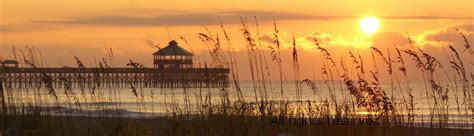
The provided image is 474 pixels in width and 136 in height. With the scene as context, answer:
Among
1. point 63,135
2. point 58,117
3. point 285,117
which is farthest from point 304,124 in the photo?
point 58,117

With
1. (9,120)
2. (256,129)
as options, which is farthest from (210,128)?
(9,120)

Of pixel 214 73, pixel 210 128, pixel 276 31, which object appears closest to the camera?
pixel 210 128

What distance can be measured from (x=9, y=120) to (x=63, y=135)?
1.26 m

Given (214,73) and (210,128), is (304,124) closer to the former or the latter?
(210,128)

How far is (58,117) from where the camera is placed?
11164 mm

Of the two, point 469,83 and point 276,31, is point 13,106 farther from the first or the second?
point 469,83

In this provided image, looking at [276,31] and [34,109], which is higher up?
[276,31]

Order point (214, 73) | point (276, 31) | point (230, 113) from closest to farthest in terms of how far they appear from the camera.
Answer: point (230, 113), point (276, 31), point (214, 73)

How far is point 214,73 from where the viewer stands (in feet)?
39.2

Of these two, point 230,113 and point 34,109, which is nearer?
point 230,113

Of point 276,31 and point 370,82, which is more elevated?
point 276,31

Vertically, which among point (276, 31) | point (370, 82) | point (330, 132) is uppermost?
point (276, 31)

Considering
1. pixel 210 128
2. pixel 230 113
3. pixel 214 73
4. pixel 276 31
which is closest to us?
pixel 210 128

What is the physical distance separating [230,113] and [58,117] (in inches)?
123
